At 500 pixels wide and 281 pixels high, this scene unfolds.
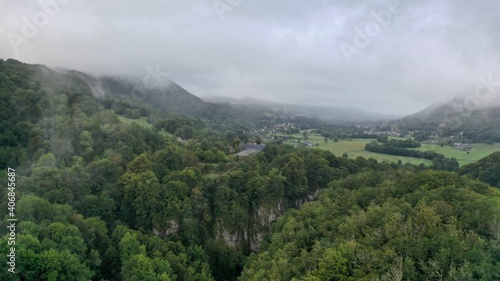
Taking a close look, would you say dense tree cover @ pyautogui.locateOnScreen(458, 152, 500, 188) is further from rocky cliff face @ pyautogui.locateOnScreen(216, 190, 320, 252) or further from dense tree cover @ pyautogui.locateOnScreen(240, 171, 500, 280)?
rocky cliff face @ pyautogui.locateOnScreen(216, 190, 320, 252)

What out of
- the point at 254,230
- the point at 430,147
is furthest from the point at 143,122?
the point at 430,147

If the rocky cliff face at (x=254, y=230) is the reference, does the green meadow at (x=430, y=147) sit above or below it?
above

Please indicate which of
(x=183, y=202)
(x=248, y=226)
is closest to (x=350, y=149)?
(x=248, y=226)

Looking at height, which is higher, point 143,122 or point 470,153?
point 143,122

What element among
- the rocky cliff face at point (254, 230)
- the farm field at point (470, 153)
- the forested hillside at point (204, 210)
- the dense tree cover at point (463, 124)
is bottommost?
the rocky cliff face at point (254, 230)

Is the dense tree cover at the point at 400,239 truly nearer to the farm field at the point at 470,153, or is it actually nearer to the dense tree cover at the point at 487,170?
the dense tree cover at the point at 487,170

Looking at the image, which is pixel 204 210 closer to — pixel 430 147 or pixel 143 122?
pixel 143 122

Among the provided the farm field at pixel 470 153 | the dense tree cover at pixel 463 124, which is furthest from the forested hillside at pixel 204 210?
the dense tree cover at pixel 463 124
